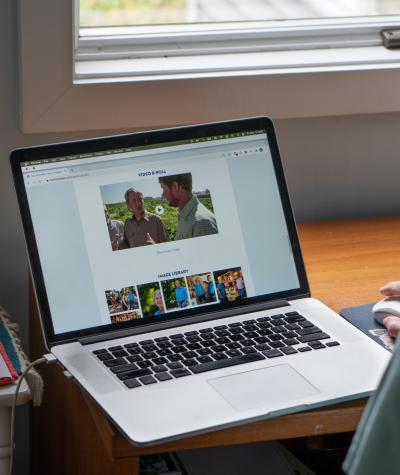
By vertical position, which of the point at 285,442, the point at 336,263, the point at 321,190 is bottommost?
the point at 285,442

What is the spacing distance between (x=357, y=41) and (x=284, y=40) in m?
0.13

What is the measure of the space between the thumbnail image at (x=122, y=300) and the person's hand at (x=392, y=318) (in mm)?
307

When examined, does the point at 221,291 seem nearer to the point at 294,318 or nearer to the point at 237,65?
the point at 294,318

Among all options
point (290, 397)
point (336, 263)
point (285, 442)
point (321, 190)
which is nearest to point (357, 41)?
point (321, 190)

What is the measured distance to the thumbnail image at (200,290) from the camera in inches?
48.2

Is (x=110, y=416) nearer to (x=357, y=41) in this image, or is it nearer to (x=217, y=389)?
(x=217, y=389)

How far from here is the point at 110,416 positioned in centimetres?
98

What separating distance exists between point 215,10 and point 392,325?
0.67 metres

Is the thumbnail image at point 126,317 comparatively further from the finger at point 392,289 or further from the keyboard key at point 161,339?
the finger at point 392,289

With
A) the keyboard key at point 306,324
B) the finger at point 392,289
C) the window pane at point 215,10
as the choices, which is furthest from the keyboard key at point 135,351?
the window pane at point 215,10

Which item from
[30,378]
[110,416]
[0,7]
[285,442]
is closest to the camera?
[110,416]

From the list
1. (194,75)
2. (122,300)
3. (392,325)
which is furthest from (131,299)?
(194,75)

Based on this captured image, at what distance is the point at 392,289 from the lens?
49.0 inches

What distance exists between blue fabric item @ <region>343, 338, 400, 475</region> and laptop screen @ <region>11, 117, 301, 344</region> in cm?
57
